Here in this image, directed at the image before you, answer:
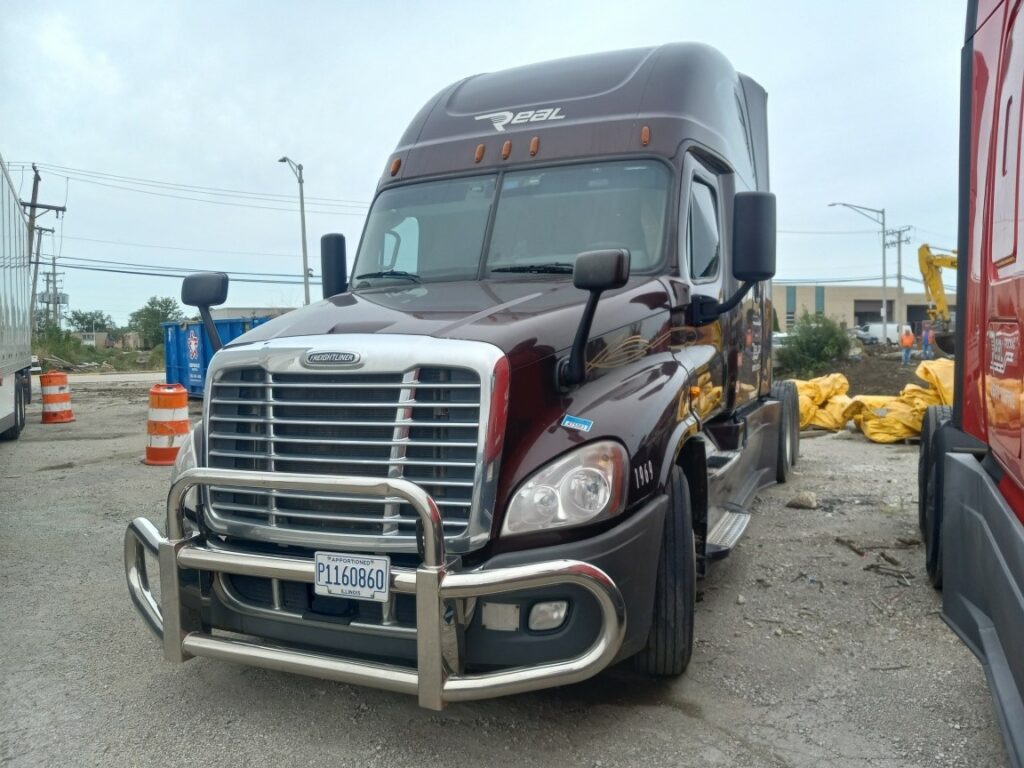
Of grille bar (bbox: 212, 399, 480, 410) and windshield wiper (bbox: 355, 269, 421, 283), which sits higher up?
windshield wiper (bbox: 355, 269, 421, 283)

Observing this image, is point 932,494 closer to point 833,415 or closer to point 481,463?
point 481,463

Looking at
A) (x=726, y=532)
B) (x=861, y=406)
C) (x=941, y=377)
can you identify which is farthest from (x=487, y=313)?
(x=861, y=406)

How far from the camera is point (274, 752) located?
3256 millimetres

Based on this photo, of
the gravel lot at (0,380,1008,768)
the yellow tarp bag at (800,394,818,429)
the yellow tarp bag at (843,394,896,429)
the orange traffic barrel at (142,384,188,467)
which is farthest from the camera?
the yellow tarp bag at (800,394,818,429)

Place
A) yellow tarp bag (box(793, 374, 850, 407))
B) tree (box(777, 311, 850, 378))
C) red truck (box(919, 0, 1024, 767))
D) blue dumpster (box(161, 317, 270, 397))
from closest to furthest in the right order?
red truck (box(919, 0, 1024, 767))
yellow tarp bag (box(793, 374, 850, 407))
blue dumpster (box(161, 317, 270, 397))
tree (box(777, 311, 850, 378))

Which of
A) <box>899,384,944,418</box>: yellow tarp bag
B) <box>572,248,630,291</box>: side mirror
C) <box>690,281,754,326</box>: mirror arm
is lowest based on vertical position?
<box>899,384,944,418</box>: yellow tarp bag

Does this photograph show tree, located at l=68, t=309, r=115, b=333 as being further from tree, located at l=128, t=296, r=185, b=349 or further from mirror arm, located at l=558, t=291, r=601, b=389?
mirror arm, located at l=558, t=291, r=601, b=389

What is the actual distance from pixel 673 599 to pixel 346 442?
147cm

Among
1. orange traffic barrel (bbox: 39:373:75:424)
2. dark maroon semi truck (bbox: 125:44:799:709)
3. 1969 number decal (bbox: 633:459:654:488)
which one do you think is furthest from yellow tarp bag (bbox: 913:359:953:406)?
orange traffic barrel (bbox: 39:373:75:424)

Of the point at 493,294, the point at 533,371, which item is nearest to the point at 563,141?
the point at 493,294

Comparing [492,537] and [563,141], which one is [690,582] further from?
[563,141]

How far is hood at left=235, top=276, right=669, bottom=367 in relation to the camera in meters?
3.38

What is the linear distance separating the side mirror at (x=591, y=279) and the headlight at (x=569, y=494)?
0.40m

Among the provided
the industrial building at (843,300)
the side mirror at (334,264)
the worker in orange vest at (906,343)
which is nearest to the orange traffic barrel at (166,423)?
the side mirror at (334,264)
